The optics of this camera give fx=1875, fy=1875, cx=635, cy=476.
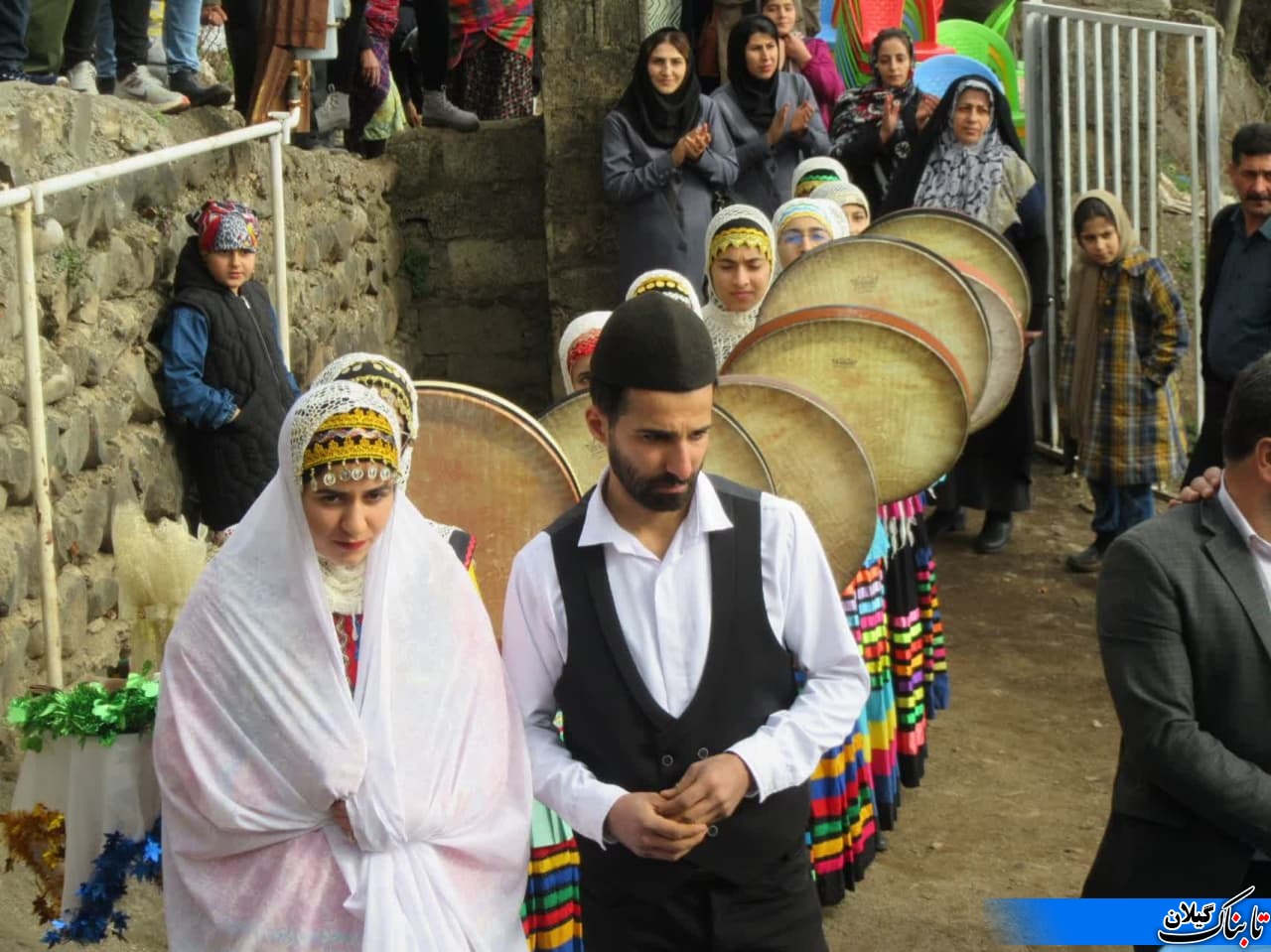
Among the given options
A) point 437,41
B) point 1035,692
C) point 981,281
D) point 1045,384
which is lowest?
point 1035,692

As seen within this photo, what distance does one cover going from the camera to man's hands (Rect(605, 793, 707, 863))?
2.76 m

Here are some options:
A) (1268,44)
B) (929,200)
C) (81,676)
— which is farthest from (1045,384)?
(1268,44)

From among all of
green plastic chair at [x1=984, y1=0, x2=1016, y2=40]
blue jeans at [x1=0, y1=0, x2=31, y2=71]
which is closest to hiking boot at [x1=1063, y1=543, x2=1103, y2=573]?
blue jeans at [x1=0, y1=0, x2=31, y2=71]

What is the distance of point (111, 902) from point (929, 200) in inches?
249

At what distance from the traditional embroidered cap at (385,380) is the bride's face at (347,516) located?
307mm

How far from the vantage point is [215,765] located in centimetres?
291

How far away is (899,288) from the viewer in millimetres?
5707

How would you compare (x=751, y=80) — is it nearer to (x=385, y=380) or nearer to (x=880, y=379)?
(x=880, y=379)

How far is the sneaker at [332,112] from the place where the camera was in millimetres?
8602

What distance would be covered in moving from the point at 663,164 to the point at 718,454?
4.76 m

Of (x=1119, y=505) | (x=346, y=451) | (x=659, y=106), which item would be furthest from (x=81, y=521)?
(x=1119, y=505)

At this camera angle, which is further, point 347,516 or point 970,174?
point 970,174

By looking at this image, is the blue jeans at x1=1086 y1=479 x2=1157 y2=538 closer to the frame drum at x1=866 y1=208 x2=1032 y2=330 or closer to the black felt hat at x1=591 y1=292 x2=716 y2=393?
the frame drum at x1=866 y1=208 x2=1032 y2=330

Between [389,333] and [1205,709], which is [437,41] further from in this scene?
[1205,709]
